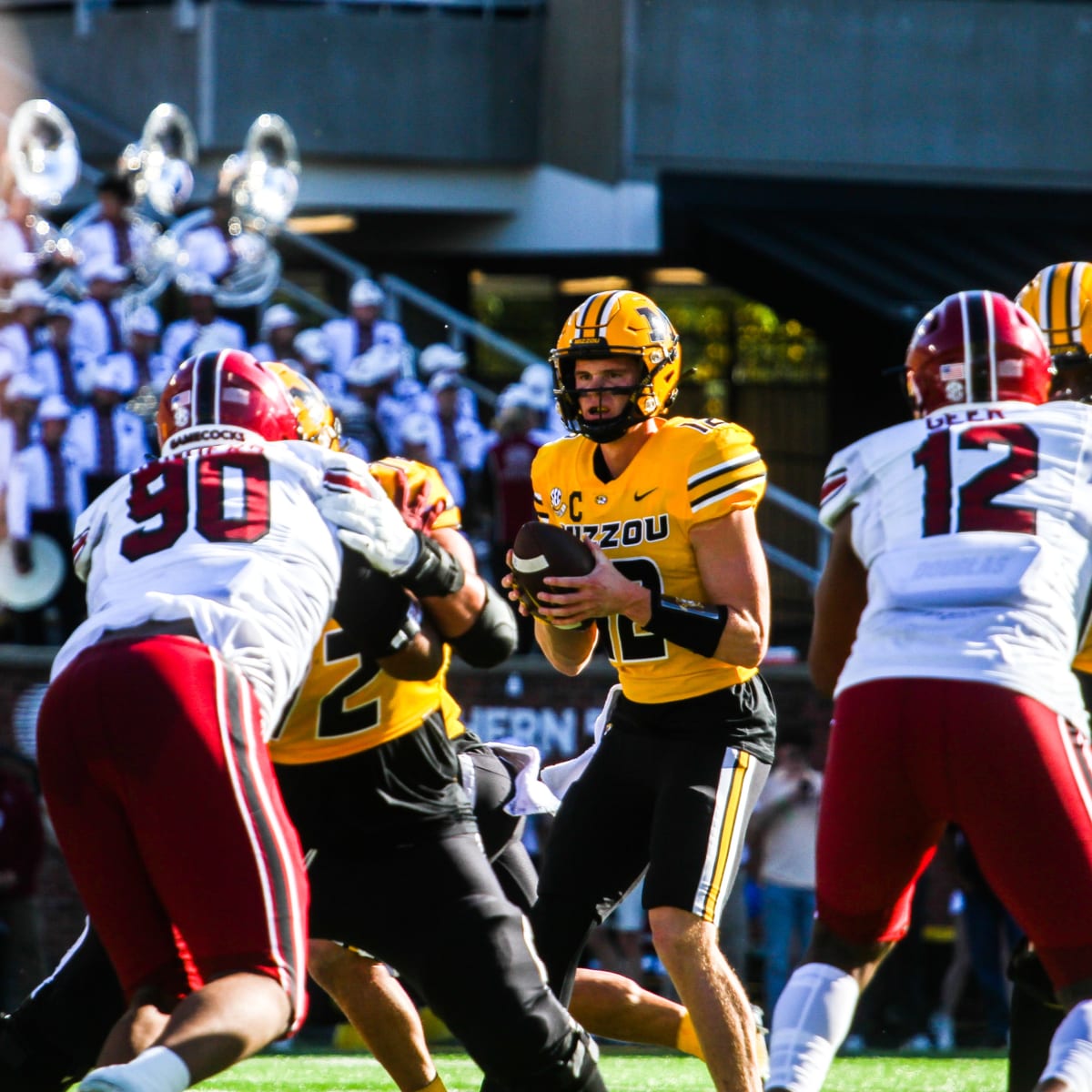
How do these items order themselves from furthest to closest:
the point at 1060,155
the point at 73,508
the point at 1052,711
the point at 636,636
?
the point at 1060,155 → the point at 73,508 → the point at 636,636 → the point at 1052,711

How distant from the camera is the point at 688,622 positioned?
192 inches

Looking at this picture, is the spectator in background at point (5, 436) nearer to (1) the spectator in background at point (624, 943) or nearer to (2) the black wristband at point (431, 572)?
(1) the spectator in background at point (624, 943)

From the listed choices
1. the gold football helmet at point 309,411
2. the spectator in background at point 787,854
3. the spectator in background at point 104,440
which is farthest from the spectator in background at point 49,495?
the gold football helmet at point 309,411

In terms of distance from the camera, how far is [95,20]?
16.7 m

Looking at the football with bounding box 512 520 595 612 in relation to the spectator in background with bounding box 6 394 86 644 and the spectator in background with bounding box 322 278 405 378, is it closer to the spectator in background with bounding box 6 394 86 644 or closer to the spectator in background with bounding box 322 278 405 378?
the spectator in background with bounding box 6 394 86 644

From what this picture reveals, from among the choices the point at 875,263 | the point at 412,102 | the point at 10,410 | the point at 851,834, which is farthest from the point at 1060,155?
the point at 851,834

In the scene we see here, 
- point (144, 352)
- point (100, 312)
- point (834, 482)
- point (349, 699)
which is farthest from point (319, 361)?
point (834, 482)

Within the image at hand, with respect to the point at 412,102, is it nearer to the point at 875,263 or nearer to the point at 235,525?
the point at 875,263

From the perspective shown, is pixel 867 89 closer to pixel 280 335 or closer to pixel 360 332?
pixel 360 332

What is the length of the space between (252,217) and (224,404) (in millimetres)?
9258

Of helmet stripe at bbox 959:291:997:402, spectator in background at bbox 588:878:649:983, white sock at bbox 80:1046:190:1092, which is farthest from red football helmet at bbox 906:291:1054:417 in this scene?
spectator in background at bbox 588:878:649:983

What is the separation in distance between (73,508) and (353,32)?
20.7 ft

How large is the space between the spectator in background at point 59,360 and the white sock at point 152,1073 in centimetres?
848

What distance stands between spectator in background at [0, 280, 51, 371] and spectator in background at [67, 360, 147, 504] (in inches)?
27.4
